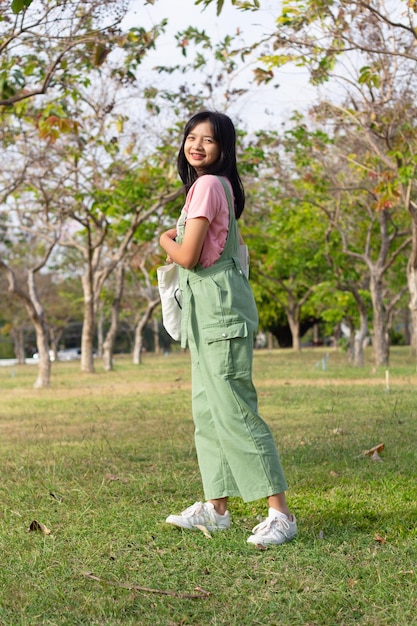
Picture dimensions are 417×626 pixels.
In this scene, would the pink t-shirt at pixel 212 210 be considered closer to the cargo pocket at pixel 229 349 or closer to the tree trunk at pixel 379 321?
the cargo pocket at pixel 229 349

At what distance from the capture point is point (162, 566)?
11.4ft

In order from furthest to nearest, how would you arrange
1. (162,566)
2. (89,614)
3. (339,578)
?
(162,566) → (339,578) → (89,614)

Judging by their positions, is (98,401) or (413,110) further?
(413,110)

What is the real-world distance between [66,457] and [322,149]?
1292 cm

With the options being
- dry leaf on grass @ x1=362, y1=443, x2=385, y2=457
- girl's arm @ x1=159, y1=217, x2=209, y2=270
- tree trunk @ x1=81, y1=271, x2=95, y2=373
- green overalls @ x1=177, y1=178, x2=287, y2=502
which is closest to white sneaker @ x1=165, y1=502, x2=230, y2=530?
green overalls @ x1=177, y1=178, x2=287, y2=502

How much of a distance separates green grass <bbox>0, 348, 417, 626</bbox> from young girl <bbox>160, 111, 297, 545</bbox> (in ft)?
0.58

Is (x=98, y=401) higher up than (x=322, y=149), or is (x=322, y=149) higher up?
(x=322, y=149)

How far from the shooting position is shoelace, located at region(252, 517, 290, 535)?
375cm

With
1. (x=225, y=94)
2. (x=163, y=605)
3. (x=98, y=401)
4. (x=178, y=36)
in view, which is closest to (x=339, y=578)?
(x=163, y=605)

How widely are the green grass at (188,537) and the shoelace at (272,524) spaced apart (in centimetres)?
8

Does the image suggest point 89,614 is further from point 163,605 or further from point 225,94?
point 225,94

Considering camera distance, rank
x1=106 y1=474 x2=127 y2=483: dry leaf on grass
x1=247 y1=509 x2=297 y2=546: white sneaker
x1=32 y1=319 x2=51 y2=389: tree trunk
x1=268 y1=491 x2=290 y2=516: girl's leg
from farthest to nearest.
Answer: x1=32 y1=319 x2=51 y2=389: tree trunk, x1=106 y1=474 x2=127 y2=483: dry leaf on grass, x1=268 y1=491 x2=290 y2=516: girl's leg, x1=247 y1=509 x2=297 y2=546: white sneaker

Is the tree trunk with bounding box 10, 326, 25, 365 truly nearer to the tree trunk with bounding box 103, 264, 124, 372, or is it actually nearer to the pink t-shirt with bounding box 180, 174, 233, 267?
the tree trunk with bounding box 103, 264, 124, 372

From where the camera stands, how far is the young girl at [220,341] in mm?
3838
